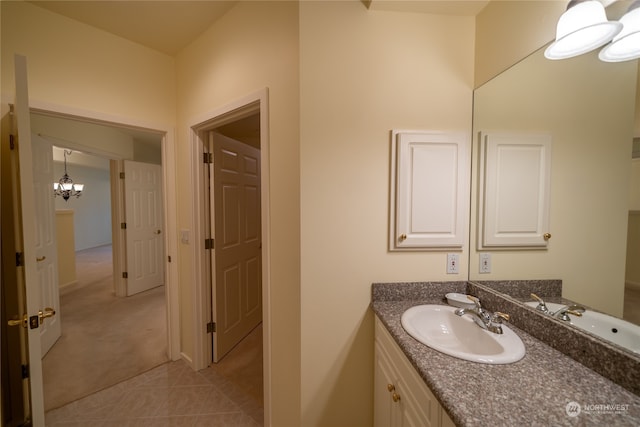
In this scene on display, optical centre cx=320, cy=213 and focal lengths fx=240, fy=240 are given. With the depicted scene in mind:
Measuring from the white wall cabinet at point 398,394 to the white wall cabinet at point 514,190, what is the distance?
2.56 ft

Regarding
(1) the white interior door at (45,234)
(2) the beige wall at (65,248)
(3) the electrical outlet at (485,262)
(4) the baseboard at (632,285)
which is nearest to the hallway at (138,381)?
(1) the white interior door at (45,234)

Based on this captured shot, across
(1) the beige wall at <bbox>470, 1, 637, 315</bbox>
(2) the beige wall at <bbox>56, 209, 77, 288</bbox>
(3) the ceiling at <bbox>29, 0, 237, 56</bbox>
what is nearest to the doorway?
(2) the beige wall at <bbox>56, 209, 77, 288</bbox>

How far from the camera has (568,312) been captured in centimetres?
94

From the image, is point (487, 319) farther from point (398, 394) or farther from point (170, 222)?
point (170, 222)

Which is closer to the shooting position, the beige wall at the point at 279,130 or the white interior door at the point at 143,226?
the beige wall at the point at 279,130

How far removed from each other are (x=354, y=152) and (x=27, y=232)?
1.65 metres

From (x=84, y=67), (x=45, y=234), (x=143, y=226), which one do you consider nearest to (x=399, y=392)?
(x=84, y=67)

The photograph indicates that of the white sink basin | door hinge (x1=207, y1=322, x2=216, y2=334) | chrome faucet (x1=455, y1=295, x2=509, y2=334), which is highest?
chrome faucet (x1=455, y1=295, x2=509, y2=334)

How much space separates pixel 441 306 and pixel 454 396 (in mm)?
625

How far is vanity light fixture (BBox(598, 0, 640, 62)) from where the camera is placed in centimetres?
75

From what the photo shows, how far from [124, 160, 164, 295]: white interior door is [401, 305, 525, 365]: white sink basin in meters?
4.13

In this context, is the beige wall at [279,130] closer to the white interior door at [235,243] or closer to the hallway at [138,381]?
the hallway at [138,381]

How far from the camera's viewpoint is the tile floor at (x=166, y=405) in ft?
5.17

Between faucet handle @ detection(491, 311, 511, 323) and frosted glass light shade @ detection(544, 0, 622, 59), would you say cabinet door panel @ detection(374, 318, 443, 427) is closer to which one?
faucet handle @ detection(491, 311, 511, 323)
